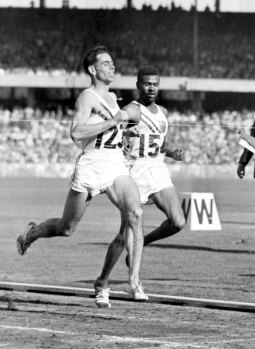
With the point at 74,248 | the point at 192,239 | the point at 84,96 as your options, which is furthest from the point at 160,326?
the point at 192,239

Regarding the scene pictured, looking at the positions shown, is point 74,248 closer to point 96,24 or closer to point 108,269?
point 108,269

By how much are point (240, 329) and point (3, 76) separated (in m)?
46.7

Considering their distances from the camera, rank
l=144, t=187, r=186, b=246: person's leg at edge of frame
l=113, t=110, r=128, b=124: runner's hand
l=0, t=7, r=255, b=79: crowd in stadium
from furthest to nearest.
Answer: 1. l=0, t=7, r=255, b=79: crowd in stadium
2. l=144, t=187, r=186, b=246: person's leg at edge of frame
3. l=113, t=110, r=128, b=124: runner's hand

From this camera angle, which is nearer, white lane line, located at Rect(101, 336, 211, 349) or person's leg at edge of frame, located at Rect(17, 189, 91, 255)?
white lane line, located at Rect(101, 336, 211, 349)

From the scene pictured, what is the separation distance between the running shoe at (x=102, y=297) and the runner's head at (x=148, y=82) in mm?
2135

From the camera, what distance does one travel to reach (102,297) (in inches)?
345

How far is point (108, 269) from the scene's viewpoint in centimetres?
893

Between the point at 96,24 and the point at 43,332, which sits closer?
the point at 43,332

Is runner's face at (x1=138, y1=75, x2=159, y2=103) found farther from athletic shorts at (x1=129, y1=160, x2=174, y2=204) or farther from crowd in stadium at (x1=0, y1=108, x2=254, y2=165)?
crowd in stadium at (x1=0, y1=108, x2=254, y2=165)

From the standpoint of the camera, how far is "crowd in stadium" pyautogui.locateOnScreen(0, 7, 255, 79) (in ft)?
178

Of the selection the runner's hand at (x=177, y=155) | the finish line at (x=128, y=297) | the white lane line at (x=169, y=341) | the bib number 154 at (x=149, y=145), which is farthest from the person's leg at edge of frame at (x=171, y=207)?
the white lane line at (x=169, y=341)

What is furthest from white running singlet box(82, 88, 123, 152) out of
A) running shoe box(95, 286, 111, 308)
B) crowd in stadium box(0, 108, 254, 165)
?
crowd in stadium box(0, 108, 254, 165)

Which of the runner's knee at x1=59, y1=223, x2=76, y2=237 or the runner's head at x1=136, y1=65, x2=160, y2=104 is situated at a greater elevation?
the runner's head at x1=136, y1=65, x2=160, y2=104

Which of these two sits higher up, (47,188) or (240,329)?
(240,329)
